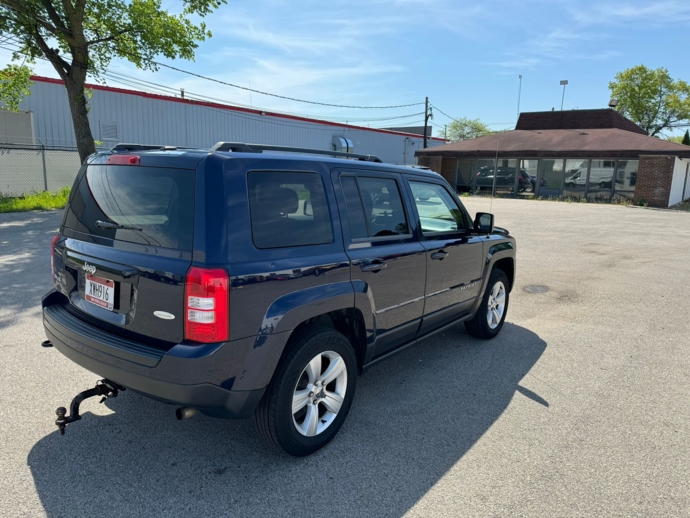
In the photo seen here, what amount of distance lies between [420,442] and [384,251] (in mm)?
1300

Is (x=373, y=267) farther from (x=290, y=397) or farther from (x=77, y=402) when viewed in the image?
(x=77, y=402)

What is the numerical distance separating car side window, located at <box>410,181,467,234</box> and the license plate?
7.76ft

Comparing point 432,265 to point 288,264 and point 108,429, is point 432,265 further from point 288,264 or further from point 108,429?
point 108,429

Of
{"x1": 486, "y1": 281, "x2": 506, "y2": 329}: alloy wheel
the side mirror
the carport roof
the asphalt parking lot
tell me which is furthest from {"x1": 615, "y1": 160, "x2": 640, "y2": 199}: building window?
the side mirror

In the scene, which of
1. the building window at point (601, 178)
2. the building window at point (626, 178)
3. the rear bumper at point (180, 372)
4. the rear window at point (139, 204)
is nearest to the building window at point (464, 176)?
the building window at point (601, 178)

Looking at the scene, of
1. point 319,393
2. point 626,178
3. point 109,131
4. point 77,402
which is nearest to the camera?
point 77,402

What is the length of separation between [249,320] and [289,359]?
38 cm

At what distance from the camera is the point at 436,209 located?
4.36 metres

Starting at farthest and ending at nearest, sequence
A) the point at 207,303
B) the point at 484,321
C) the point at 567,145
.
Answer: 1. the point at 567,145
2. the point at 484,321
3. the point at 207,303

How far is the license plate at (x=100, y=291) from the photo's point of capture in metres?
2.78

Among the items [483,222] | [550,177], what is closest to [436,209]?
[483,222]

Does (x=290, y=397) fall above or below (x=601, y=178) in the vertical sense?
below

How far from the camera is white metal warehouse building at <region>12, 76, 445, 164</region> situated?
21.6 m

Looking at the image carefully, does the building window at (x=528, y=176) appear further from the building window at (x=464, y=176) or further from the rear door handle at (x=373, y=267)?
the rear door handle at (x=373, y=267)
